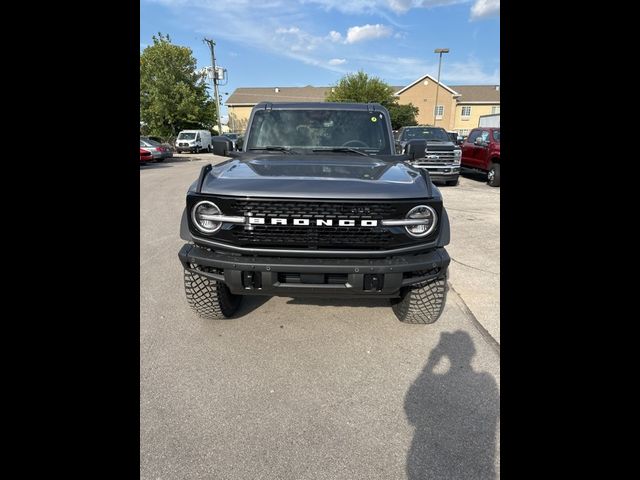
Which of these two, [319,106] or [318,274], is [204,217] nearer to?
[318,274]

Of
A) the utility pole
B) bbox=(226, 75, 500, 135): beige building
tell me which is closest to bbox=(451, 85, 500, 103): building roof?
bbox=(226, 75, 500, 135): beige building

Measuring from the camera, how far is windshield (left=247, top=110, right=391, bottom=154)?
3.68 meters

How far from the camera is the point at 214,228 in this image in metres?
2.44

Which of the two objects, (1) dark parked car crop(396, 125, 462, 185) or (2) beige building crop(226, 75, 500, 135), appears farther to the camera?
(2) beige building crop(226, 75, 500, 135)

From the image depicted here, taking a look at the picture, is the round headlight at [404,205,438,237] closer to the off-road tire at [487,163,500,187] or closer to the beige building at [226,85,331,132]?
the off-road tire at [487,163,500,187]

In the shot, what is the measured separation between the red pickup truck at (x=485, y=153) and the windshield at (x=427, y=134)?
1.13m

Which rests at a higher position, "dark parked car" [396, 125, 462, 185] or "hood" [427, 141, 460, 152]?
"hood" [427, 141, 460, 152]

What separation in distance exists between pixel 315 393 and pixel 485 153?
40.2 ft

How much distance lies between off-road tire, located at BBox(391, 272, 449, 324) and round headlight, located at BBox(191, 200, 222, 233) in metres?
1.52

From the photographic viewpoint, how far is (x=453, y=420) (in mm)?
2082
